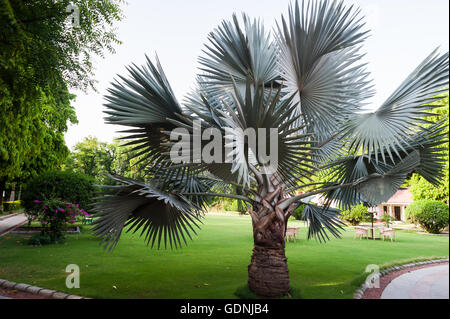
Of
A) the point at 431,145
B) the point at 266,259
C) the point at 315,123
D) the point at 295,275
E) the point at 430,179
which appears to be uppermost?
the point at 315,123

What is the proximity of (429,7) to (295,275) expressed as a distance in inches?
226

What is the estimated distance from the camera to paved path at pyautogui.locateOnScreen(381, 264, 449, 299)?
17.4 feet

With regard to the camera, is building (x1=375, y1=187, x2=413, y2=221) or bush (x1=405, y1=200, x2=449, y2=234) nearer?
bush (x1=405, y1=200, x2=449, y2=234)

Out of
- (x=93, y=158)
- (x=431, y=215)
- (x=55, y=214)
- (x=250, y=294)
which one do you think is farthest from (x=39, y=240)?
(x=93, y=158)

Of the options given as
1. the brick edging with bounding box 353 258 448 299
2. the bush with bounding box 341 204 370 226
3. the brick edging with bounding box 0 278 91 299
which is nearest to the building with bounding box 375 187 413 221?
the bush with bounding box 341 204 370 226

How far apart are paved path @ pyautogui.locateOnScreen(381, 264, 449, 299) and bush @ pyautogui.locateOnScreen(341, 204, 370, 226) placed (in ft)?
47.3

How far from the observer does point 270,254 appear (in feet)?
16.1

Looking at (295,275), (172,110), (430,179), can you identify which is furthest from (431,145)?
(172,110)

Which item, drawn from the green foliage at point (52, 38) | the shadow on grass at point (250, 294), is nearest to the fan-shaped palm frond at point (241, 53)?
the green foliage at point (52, 38)

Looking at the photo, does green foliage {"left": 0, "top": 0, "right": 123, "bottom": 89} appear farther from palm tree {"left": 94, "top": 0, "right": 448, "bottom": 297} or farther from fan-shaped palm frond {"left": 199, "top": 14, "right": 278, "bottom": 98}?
fan-shaped palm frond {"left": 199, "top": 14, "right": 278, "bottom": 98}

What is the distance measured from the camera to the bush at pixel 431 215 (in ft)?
56.3

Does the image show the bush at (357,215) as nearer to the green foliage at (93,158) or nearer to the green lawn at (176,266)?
the green lawn at (176,266)
